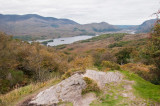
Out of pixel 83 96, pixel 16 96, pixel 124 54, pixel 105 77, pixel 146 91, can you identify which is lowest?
pixel 124 54

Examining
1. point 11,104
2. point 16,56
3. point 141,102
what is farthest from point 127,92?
point 16,56

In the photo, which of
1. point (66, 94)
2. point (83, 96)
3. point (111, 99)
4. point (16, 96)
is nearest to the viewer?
point (111, 99)

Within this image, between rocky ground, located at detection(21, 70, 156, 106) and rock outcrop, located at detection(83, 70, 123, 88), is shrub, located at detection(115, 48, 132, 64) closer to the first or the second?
rock outcrop, located at detection(83, 70, 123, 88)

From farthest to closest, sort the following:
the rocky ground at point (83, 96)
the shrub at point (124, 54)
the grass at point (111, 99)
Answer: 1. the shrub at point (124, 54)
2. the rocky ground at point (83, 96)
3. the grass at point (111, 99)

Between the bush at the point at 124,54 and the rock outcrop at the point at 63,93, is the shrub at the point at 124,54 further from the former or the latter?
the rock outcrop at the point at 63,93

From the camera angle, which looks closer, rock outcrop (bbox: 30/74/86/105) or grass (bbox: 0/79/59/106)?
rock outcrop (bbox: 30/74/86/105)

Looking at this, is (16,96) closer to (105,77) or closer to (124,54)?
(105,77)

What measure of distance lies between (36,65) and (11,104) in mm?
15602

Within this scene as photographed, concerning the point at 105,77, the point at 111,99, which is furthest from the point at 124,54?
the point at 111,99

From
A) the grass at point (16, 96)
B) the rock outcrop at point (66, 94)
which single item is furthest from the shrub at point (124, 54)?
the grass at point (16, 96)

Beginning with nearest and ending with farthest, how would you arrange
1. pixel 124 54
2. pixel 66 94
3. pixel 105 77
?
1. pixel 66 94
2. pixel 105 77
3. pixel 124 54

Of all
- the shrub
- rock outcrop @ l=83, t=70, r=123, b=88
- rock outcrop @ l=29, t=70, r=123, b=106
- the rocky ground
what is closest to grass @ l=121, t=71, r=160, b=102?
the rocky ground

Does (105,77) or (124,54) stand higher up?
(105,77)

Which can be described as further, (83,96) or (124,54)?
(124,54)
